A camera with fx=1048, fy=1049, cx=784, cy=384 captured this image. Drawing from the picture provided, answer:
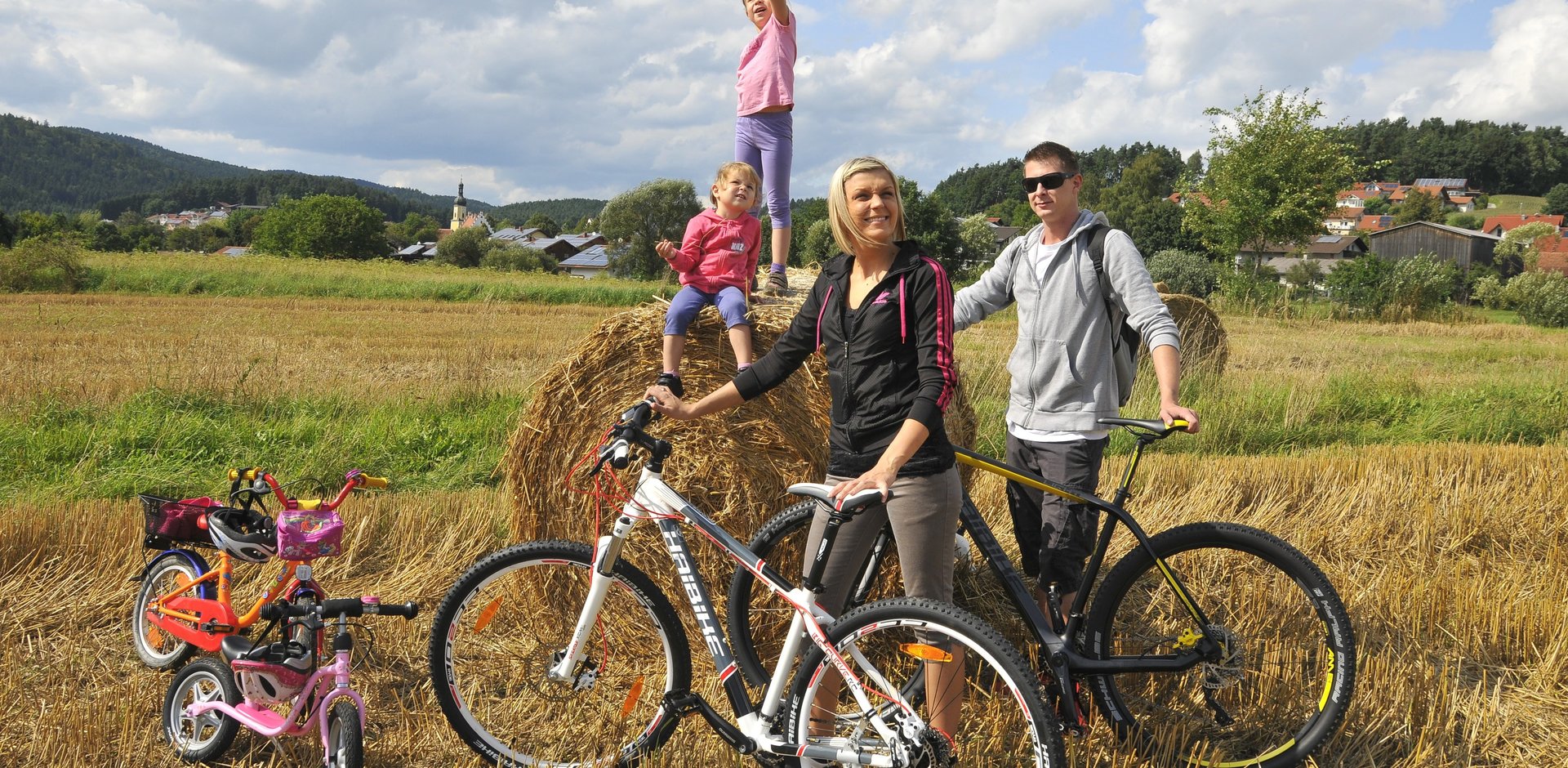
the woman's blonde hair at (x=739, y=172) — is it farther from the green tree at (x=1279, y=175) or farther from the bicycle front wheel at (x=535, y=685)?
the green tree at (x=1279, y=175)

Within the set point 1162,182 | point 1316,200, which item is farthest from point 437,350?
point 1162,182

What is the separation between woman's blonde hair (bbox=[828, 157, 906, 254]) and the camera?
308 cm

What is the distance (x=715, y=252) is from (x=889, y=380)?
145 centimetres

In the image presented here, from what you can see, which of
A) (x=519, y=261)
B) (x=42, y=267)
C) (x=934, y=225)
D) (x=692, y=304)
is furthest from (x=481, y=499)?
(x=519, y=261)

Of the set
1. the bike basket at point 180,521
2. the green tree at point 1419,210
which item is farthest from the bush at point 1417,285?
the green tree at point 1419,210

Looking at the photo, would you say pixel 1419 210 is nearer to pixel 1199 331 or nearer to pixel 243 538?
pixel 1199 331

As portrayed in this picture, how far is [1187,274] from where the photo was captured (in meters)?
34.1

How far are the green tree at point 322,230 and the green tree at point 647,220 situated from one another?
31.5 m

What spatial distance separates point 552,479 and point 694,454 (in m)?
0.71

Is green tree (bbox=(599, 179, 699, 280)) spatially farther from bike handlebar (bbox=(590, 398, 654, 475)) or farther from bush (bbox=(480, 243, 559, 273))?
bike handlebar (bbox=(590, 398, 654, 475))

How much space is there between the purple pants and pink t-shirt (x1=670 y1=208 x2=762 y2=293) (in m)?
0.03

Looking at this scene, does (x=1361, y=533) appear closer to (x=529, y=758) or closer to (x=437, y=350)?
(x=529, y=758)

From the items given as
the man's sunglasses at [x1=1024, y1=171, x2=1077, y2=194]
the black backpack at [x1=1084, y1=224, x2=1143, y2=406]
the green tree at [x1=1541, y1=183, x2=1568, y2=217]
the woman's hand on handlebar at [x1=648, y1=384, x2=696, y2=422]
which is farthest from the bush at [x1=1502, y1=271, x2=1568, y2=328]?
the green tree at [x1=1541, y1=183, x2=1568, y2=217]

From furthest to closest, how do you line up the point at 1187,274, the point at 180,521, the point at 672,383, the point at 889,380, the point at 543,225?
the point at 543,225, the point at 1187,274, the point at 180,521, the point at 672,383, the point at 889,380
